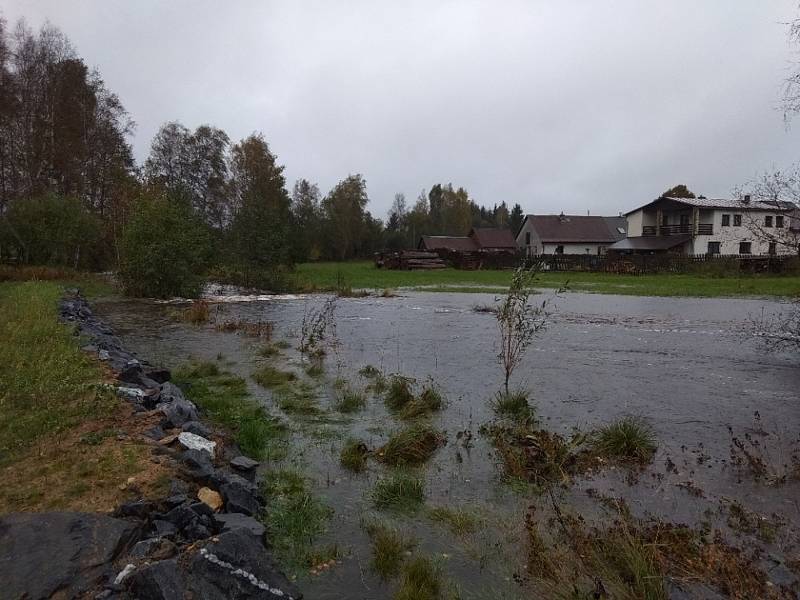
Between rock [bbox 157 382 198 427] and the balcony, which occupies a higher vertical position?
the balcony

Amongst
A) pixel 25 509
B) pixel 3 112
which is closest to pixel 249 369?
pixel 25 509

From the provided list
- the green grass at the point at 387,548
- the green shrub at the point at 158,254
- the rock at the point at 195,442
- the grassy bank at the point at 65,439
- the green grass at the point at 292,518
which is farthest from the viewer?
the green shrub at the point at 158,254

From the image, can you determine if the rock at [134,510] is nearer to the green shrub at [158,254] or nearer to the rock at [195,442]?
the rock at [195,442]

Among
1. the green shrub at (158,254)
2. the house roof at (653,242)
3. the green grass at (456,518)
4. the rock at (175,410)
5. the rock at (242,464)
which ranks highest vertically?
the house roof at (653,242)

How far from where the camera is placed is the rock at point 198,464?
5.03 meters

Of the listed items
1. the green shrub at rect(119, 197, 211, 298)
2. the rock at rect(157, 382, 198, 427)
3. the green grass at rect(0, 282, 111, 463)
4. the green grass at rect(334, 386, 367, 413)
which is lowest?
the green grass at rect(334, 386, 367, 413)

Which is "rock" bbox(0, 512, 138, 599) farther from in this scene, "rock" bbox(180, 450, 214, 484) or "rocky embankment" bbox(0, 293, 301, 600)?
"rock" bbox(180, 450, 214, 484)

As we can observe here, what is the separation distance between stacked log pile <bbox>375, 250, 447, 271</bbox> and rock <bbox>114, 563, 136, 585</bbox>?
5126 cm

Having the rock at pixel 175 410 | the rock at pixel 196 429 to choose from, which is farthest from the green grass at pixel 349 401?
the rock at pixel 196 429

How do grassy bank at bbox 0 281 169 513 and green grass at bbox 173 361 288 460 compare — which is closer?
grassy bank at bbox 0 281 169 513

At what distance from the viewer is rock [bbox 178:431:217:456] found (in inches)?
226

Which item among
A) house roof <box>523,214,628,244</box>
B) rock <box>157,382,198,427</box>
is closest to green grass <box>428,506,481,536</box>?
rock <box>157,382,198,427</box>

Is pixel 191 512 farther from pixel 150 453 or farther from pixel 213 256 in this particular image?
pixel 213 256

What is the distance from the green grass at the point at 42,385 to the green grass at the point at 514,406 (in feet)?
17.6
